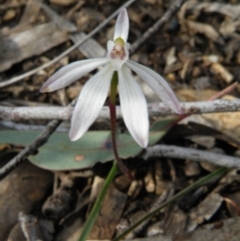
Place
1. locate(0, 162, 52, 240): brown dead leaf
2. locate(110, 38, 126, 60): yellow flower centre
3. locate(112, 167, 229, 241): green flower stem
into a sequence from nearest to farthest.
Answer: locate(110, 38, 126, 60): yellow flower centre → locate(112, 167, 229, 241): green flower stem → locate(0, 162, 52, 240): brown dead leaf

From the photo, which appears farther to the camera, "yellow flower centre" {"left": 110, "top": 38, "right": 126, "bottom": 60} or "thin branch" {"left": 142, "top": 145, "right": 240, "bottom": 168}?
"thin branch" {"left": 142, "top": 145, "right": 240, "bottom": 168}

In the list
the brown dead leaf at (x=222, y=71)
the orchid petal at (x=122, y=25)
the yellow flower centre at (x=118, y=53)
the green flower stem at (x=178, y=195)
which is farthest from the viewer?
the brown dead leaf at (x=222, y=71)

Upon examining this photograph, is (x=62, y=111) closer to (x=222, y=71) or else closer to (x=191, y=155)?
(x=191, y=155)

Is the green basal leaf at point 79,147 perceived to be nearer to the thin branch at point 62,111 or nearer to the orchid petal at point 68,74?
the thin branch at point 62,111

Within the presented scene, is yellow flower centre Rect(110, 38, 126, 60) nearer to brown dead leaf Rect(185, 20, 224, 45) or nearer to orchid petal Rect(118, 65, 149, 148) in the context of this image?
orchid petal Rect(118, 65, 149, 148)

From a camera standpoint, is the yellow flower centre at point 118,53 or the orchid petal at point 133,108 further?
the yellow flower centre at point 118,53

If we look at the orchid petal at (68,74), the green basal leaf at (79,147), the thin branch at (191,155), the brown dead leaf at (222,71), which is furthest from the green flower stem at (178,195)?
the brown dead leaf at (222,71)

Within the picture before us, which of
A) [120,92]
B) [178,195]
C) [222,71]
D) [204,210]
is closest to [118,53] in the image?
[120,92]

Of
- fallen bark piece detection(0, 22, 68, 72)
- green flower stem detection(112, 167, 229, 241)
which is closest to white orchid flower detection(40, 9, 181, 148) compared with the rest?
green flower stem detection(112, 167, 229, 241)
